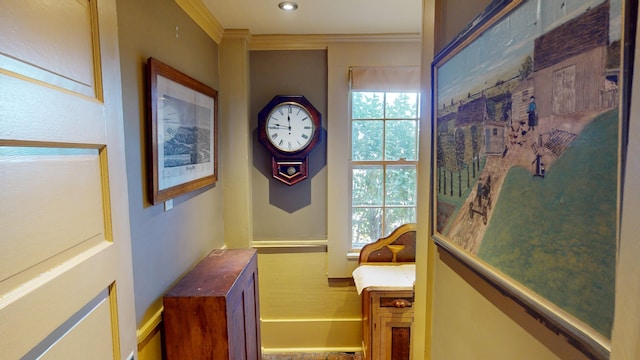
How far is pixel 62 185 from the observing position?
701mm

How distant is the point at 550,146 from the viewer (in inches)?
19.5

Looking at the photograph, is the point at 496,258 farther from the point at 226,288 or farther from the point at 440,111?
the point at 226,288

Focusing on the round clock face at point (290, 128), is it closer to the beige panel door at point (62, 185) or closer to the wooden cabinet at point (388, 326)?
the wooden cabinet at point (388, 326)

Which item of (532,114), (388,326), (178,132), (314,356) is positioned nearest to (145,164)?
(178,132)

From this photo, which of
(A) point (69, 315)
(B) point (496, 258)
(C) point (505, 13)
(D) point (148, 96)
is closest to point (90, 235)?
(A) point (69, 315)

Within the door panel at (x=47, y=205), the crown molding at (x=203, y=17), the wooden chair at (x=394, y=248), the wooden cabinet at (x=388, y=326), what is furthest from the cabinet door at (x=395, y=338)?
the crown molding at (x=203, y=17)

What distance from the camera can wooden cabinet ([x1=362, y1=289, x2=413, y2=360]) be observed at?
6.83ft

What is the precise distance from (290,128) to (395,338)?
166 centimetres

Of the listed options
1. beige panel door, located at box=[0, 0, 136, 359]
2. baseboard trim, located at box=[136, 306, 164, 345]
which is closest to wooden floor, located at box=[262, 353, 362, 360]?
baseboard trim, located at box=[136, 306, 164, 345]

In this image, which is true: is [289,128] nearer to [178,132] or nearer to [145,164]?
[178,132]

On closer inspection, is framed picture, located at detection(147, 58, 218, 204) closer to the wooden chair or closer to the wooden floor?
the wooden chair

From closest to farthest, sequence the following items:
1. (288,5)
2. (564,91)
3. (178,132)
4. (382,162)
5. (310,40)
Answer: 1. (564,91)
2. (178,132)
3. (288,5)
4. (310,40)
5. (382,162)

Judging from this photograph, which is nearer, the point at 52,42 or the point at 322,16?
the point at 52,42

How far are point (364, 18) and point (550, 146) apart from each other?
1.89 m
